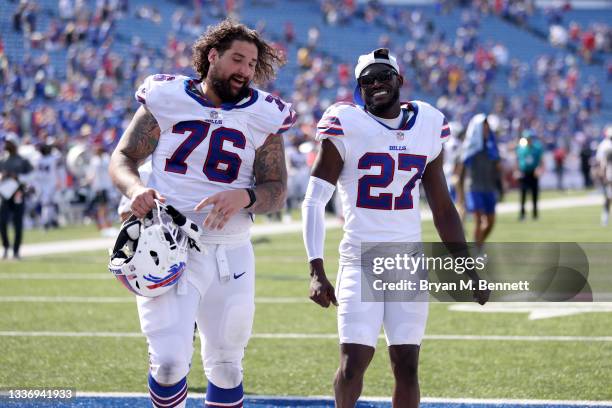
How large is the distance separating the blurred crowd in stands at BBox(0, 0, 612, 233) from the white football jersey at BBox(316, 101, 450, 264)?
16.2 meters

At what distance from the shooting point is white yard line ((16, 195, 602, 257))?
1653 cm

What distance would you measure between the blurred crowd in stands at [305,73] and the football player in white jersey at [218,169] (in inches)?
635

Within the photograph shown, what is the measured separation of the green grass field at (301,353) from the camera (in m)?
6.64

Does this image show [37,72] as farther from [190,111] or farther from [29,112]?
[190,111]

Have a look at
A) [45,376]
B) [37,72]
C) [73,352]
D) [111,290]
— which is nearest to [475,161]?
[111,290]

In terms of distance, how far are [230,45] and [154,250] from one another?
964mm

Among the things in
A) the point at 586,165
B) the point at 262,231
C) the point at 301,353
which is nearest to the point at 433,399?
the point at 301,353

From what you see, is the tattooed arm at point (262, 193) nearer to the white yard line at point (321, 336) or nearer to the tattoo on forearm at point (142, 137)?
the tattoo on forearm at point (142, 137)

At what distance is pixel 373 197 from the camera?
15.7 ft

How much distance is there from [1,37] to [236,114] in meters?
27.3

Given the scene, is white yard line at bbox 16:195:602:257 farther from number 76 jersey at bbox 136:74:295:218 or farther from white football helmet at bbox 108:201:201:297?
white football helmet at bbox 108:201:201:297

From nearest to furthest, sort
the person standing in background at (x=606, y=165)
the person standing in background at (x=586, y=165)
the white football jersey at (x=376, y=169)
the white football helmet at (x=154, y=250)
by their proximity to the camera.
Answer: the white football helmet at (x=154, y=250) → the white football jersey at (x=376, y=169) → the person standing in background at (x=606, y=165) → the person standing in background at (x=586, y=165)

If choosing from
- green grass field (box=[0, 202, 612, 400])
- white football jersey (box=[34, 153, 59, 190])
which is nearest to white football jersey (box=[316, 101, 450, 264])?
green grass field (box=[0, 202, 612, 400])

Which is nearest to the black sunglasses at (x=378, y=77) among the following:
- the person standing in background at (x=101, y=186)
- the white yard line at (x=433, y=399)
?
the white yard line at (x=433, y=399)
